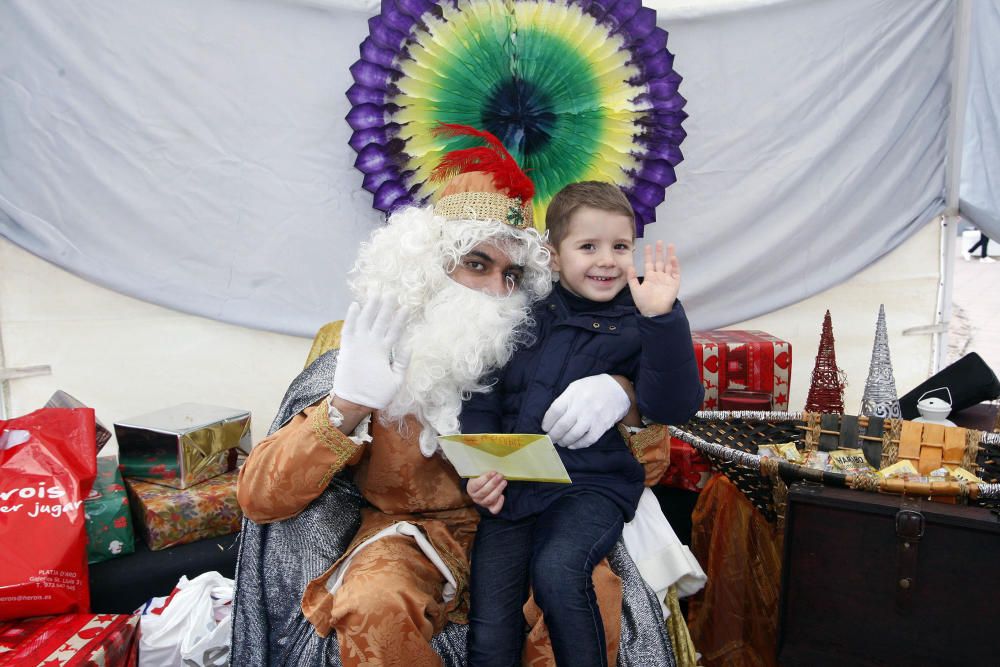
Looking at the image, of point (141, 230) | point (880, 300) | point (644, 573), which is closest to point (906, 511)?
point (644, 573)

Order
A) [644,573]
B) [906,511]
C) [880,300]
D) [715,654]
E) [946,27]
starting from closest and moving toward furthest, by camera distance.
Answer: [906,511], [644,573], [715,654], [946,27], [880,300]

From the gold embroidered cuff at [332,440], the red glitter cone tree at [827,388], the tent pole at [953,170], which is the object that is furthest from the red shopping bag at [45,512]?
the tent pole at [953,170]

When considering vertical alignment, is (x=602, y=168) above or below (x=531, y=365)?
above

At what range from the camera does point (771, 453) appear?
6.13 feet

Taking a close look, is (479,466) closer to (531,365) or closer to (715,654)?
(531,365)

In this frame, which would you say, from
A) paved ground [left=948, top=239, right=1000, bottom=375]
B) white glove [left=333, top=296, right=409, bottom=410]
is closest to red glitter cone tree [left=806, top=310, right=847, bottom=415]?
white glove [left=333, top=296, right=409, bottom=410]

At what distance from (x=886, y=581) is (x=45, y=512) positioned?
2.06 metres

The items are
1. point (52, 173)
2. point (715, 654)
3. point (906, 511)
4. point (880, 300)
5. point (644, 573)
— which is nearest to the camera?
point (906, 511)

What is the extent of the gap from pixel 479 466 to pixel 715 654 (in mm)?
1071

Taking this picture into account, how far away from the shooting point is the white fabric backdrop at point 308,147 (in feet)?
7.66

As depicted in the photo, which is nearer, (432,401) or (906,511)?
(906,511)

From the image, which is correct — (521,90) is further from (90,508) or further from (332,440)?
(90,508)

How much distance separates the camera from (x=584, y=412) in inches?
62.8

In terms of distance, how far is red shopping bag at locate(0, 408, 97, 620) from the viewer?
5.91 feet
